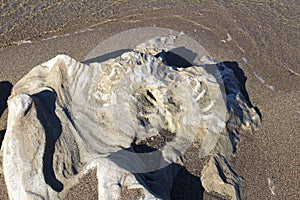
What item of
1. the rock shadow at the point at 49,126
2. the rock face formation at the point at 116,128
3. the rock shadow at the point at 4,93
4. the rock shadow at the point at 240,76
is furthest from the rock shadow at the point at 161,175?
the rock shadow at the point at 4,93

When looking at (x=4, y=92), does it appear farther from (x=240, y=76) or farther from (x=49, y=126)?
(x=240, y=76)

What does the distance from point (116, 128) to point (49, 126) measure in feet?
2.12

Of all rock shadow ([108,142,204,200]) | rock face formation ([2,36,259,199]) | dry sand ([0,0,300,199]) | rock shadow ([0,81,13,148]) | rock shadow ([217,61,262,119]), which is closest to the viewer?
rock face formation ([2,36,259,199])

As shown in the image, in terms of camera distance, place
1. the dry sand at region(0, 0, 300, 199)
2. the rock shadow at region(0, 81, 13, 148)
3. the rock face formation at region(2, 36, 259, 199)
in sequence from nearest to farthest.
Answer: the rock face formation at region(2, 36, 259, 199) < the dry sand at region(0, 0, 300, 199) < the rock shadow at region(0, 81, 13, 148)

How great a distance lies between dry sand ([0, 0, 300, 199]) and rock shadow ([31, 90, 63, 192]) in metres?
0.93

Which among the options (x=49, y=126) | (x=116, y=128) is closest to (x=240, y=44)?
(x=116, y=128)

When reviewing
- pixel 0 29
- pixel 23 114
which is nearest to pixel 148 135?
pixel 23 114

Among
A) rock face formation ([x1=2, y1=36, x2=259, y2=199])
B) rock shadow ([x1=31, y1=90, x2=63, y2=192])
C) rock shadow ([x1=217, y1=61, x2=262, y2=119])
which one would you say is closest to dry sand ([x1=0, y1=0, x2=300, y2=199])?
rock shadow ([x1=217, y1=61, x2=262, y2=119])

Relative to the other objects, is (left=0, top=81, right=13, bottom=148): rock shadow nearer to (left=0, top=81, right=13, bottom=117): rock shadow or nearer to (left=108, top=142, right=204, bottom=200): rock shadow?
(left=0, top=81, right=13, bottom=117): rock shadow

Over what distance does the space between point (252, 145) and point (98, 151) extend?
6.35 ft

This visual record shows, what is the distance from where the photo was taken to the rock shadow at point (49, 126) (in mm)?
3340

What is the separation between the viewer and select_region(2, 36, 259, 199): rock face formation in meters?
3.33

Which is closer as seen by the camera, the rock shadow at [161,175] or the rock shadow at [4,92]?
the rock shadow at [161,175]

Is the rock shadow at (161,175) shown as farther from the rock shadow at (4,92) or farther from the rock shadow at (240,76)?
the rock shadow at (4,92)
